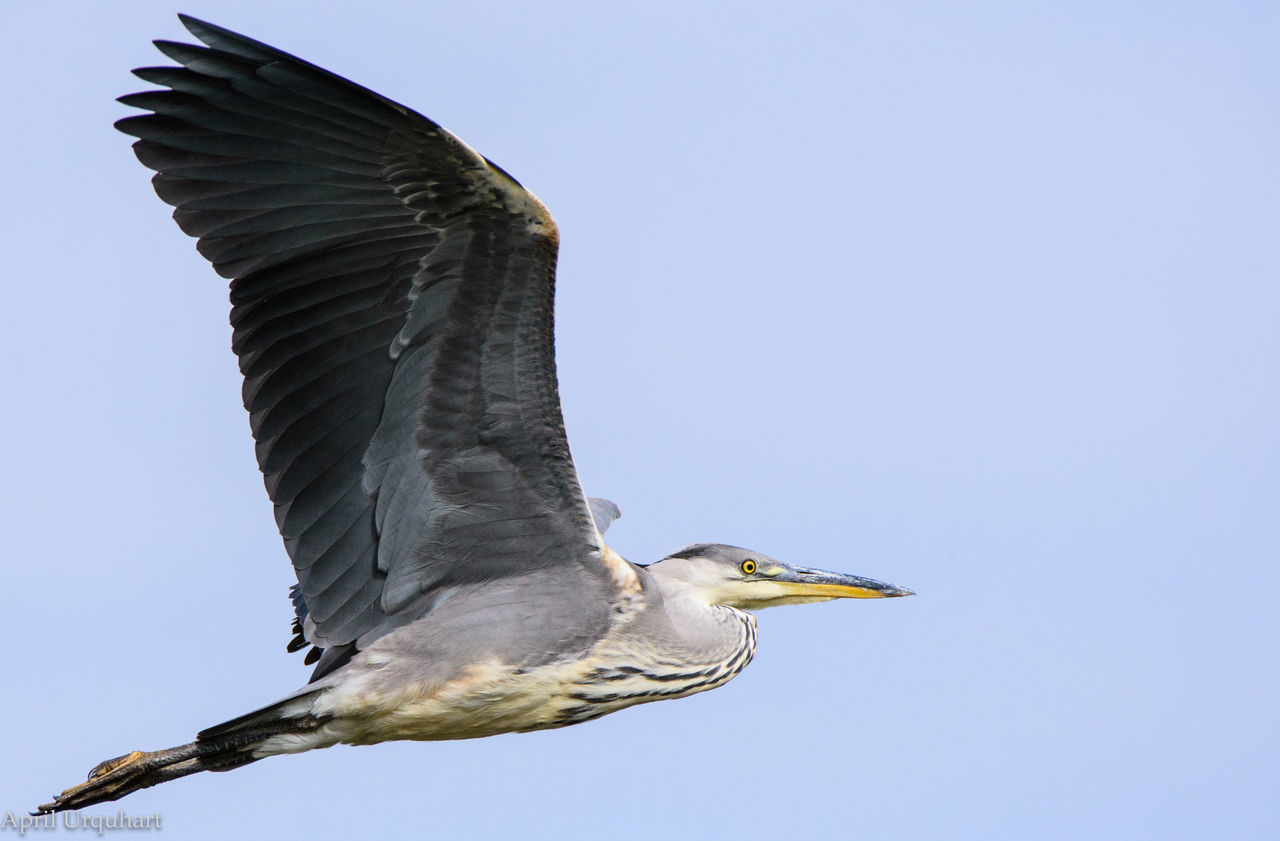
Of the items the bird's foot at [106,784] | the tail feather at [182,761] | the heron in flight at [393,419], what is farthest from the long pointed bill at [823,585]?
the bird's foot at [106,784]

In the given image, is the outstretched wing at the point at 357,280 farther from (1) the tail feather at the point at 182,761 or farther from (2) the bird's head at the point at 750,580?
(2) the bird's head at the point at 750,580

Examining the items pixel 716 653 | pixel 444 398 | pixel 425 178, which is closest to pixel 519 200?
pixel 425 178

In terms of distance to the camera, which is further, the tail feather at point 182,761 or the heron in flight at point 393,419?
the tail feather at point 182,761

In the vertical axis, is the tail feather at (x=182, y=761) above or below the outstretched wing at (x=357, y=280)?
below

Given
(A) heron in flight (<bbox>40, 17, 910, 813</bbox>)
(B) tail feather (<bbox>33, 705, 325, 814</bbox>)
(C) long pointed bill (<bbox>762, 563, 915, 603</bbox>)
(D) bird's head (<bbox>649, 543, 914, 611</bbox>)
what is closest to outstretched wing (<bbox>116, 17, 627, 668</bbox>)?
(A) heron in flight (<bbox>40, 17, 910, 813</bbox>)

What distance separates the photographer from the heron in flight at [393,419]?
6.27 meters

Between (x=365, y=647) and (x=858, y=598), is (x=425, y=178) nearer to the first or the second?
(x=365, y=647)

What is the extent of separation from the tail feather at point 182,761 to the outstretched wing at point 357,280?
2.66ft

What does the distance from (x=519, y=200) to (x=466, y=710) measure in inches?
90.7

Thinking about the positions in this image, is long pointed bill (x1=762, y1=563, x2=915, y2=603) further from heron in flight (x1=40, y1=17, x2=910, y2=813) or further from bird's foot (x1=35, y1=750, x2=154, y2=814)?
bird's foot (x1=35, y1=750, x2=154, y2=814)

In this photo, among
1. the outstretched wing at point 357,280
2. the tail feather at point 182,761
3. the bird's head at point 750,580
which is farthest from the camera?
the bird's head at point 750,580

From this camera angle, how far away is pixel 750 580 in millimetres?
8258

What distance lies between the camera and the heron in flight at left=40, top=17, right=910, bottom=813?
6273mm

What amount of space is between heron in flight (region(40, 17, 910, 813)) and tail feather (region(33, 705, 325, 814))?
0.03 feet
